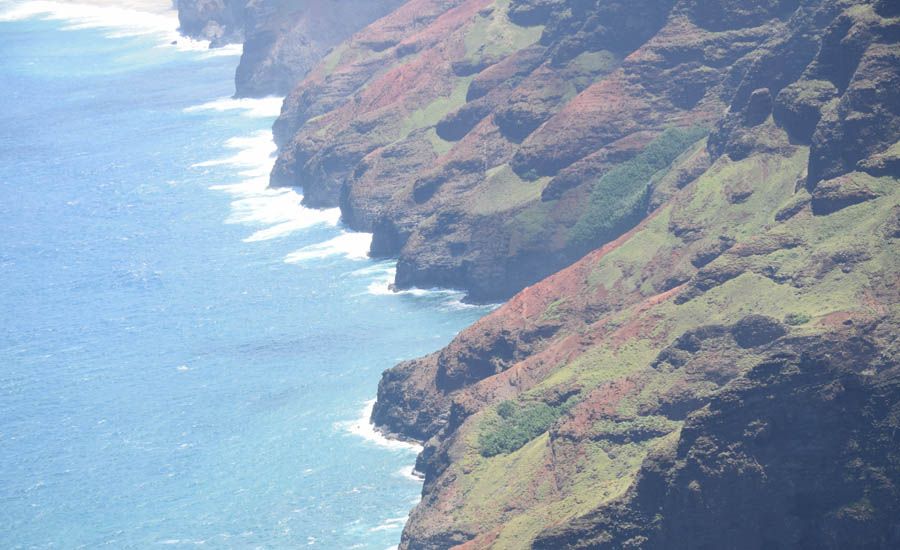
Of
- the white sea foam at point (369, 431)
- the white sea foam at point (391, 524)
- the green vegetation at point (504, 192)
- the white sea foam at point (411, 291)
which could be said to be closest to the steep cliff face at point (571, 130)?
the green vegetation at point (504, 192)

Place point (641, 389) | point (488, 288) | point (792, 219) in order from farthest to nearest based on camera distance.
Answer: point (488, 288)
point (792, 219)
point (641, 389)

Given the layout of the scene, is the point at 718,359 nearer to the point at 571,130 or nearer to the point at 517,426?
the point at 517,426

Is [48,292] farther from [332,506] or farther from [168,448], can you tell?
[332,506]

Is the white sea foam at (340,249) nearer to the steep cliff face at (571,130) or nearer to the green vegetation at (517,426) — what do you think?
the steep cliff face at (571,130)

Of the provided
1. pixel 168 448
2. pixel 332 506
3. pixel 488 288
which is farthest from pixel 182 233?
pixel 332 506

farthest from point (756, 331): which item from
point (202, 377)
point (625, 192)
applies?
point (202, 377)

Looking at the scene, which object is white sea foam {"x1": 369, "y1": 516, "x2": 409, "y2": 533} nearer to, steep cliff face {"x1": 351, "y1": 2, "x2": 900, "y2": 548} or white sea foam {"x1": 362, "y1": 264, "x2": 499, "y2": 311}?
steep cliff face {"x1": 351, "y1": 2, "x2": 900, "y2": 548}
